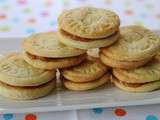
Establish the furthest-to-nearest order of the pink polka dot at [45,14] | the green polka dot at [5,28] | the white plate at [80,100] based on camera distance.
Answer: the pink polka dot at [45,14], the green polka dot at [5,28], the white plate at [80,100]

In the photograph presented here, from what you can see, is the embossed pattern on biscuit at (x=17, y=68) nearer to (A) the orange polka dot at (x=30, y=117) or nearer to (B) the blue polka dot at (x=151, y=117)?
(A) the orange polka dot at (x=30, y=117)

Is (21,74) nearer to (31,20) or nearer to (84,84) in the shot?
(84,84)

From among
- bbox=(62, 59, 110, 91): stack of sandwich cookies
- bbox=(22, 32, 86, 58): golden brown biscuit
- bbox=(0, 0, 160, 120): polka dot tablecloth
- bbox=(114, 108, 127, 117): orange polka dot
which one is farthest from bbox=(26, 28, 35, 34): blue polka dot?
bbox=(114, 108, 127, 117): orange polka dot

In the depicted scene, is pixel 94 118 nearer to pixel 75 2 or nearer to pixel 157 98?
pixel 157 98

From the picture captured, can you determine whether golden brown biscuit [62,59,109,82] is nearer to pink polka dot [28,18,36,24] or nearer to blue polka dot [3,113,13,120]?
blue polka dot [3,113,13,120]

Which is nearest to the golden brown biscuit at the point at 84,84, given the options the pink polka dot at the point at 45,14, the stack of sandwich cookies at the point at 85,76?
the stack of sandwich cookies at the point at 85,76

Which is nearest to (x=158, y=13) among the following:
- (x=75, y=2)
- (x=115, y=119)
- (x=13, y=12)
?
(x=75, y=2)

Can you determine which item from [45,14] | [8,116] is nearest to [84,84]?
[8,116]
